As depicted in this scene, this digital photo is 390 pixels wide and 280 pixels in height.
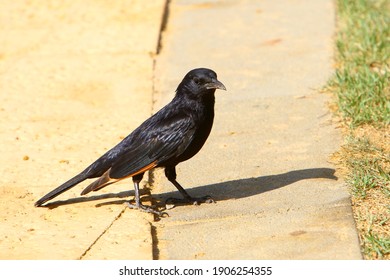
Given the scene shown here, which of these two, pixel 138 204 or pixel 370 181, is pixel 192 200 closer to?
pixel 138 204

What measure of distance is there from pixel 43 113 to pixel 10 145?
951 mm

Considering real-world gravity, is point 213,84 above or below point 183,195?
above

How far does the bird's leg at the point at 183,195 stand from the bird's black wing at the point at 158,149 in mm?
270

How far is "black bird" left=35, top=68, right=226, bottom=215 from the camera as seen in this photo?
260 inches

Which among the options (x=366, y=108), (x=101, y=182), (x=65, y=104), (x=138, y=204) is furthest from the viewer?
(x=65, y=104)

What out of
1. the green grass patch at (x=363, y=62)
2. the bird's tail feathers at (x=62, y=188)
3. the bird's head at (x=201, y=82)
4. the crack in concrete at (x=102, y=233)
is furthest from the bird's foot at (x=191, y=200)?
the green grass patch at (x=363, y=62)

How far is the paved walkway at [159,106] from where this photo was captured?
6.13m

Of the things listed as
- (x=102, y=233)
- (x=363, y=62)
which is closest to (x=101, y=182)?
(x=102, y=233)

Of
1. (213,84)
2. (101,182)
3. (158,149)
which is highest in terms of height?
(213,84)

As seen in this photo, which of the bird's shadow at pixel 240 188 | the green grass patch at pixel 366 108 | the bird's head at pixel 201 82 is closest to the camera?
the green grass patch at pixel 366 108

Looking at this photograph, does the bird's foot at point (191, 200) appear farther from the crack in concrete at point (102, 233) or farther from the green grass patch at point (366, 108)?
the green grass patch at point (366, 108)

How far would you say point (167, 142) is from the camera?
21.6 ft

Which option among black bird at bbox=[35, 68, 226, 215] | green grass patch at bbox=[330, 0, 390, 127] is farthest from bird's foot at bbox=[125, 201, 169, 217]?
green grass patch at bbox=[330, 0, 390, 127]

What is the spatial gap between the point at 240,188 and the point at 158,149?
0.85 metres
